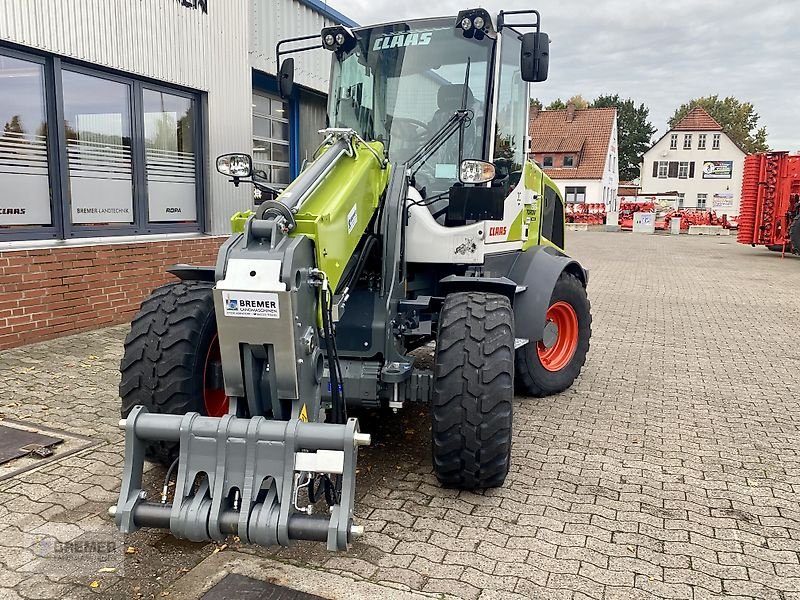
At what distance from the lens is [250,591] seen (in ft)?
9.68

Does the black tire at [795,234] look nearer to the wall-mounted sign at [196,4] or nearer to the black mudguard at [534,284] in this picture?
the black mudguard at [534,284]

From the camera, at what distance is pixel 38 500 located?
12.3 feet

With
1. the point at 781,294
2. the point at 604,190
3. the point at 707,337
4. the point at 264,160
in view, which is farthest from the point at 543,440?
the point at 604,190

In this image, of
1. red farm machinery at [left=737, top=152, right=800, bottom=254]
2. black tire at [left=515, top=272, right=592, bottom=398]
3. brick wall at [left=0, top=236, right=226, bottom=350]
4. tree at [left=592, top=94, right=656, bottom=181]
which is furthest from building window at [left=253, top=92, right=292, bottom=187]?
tree at [left=592, top=94, right=656, bottom=181]

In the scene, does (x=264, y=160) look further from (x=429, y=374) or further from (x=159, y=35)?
(x=429, y=374)

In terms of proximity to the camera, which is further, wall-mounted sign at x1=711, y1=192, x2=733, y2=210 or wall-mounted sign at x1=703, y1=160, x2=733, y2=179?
wall-mounted sign at x1=703, y1=160, x2=733, y2=179

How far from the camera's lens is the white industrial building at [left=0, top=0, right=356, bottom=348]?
22.2 feet

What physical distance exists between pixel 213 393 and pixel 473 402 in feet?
4.92

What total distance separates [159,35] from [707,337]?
25.4ft

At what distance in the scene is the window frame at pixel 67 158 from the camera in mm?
6961

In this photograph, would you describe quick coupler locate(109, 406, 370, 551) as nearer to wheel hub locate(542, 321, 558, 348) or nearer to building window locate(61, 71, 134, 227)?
wheel hub locate(542, 321, 558, 348)


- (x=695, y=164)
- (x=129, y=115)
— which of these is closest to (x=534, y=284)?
(x=129, y=115)

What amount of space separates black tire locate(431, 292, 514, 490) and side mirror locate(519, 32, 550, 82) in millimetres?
1584

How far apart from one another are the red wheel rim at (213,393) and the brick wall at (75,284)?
12.5ft
